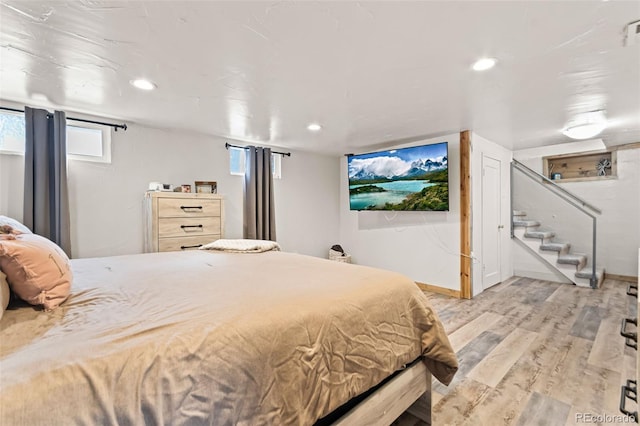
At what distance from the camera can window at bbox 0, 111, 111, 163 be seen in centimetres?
270

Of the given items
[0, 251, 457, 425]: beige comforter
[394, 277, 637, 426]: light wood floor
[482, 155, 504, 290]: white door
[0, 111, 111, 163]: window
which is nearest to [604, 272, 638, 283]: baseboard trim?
[394, 277, 637, 426]: light wood floor

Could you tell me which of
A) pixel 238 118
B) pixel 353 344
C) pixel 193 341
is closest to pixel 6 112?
pixel 238 118

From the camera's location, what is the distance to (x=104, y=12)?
1.47 m

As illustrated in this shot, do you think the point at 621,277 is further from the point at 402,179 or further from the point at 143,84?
the point at 143,84

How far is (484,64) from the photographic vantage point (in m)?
2.05

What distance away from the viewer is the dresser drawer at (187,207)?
3.12 metres

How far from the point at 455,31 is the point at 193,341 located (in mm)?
1993

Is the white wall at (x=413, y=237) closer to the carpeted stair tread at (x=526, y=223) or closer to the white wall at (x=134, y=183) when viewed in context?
the white wall at (x=134, y=183)

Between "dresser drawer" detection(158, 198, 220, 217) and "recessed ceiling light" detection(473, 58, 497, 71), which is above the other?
"recessed ceiling light" detection(473, 58, 497, 71)

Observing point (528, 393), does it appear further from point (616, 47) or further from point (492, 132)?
point (492, 132)

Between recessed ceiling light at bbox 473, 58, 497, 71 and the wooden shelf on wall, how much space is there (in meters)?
4.33

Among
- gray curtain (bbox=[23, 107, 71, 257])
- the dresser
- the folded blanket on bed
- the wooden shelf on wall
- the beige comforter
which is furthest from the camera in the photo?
the wooden shelf on wall

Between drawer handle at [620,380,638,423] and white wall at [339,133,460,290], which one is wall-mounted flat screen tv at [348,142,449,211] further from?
drawer handle at [620,380,638,423]

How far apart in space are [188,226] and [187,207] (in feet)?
0.70
